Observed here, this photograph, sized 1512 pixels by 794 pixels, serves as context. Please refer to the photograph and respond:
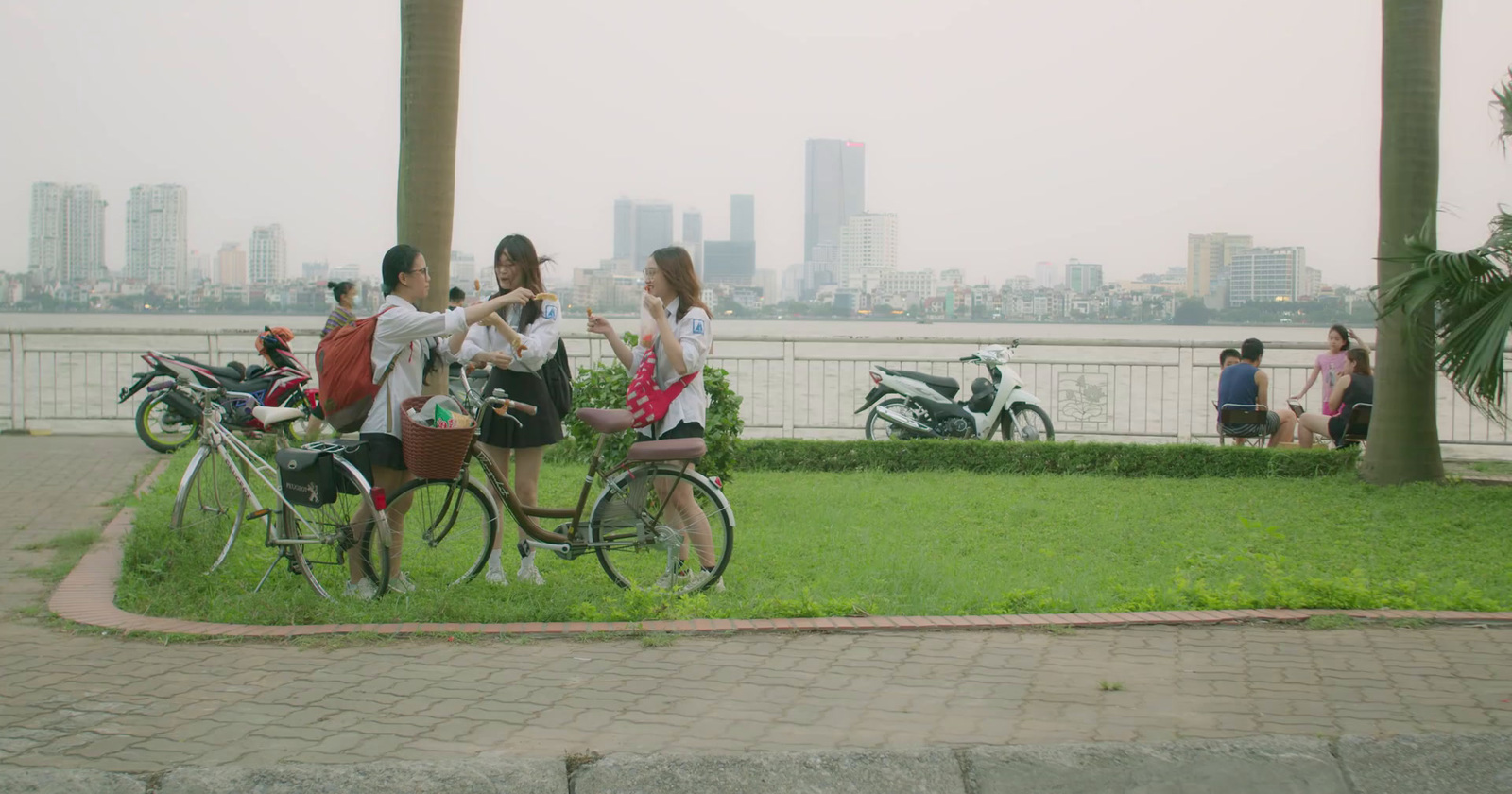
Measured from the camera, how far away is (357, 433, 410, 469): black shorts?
599cm

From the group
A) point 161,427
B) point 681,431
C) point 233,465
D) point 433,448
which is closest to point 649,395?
point 681,431

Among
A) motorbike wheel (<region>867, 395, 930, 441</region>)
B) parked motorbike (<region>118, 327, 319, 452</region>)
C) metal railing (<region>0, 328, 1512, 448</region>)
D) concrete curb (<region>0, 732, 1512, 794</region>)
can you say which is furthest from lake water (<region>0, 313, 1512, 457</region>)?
concrete curb (<region>0, 732, 1512, 794</region>)

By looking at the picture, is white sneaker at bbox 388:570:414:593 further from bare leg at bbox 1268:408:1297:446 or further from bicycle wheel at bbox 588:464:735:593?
bare leg at bbox 1268:408:1297:446

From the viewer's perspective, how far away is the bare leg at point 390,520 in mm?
6008

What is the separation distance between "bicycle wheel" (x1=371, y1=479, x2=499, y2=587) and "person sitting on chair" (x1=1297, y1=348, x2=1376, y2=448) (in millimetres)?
9025

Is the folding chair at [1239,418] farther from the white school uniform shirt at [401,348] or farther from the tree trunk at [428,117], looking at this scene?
the white school uniform shirt at [401,348]

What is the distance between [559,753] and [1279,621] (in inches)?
139

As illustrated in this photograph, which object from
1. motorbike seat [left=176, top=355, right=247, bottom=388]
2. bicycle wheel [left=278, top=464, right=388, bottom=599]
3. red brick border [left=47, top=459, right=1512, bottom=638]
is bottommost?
red brick border [left=47, top=459, right=1512, bottom=638]

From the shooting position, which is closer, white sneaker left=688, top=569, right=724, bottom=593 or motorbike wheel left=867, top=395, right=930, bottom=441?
white sneaker left=688, top=569, right=724, bottom=593

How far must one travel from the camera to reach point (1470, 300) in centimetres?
966

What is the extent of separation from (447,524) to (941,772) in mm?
3276

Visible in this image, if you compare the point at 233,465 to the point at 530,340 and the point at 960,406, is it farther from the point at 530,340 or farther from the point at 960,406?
the point at 960,406

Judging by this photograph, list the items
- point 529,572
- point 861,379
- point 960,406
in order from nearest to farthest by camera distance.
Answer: point 529,572
point 960,406
point 861,379

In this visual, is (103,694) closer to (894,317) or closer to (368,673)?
(368,673)
